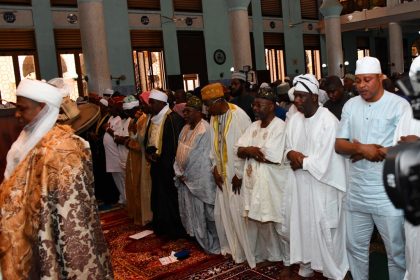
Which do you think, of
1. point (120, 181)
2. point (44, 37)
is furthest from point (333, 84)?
point (44, 37)

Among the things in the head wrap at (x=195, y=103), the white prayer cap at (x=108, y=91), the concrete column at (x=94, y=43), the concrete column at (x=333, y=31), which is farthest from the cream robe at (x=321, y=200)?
the concrete column at (x=333, y=31)

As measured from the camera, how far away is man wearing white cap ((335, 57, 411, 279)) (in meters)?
2.83

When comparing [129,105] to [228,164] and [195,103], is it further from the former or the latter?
[228,164]

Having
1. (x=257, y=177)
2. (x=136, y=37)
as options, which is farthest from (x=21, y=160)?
(x=136, y=37)

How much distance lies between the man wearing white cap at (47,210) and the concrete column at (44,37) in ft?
35.5

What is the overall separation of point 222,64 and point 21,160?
14.5m

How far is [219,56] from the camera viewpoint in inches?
642

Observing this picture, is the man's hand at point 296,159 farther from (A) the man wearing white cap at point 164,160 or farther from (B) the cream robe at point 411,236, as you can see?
(A) the man wearing white cap at point 164,160

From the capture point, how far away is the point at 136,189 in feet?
19.0

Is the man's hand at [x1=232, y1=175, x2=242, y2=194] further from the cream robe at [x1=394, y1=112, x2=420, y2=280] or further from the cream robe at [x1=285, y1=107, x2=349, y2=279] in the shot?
the cream robe at [x1=394, y1=112, x2=420, y2=280]

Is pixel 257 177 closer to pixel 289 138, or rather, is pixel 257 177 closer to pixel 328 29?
pixel 289 138

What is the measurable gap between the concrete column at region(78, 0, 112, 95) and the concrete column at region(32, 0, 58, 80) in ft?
9.58

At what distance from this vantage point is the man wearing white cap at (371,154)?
2826 millimetres

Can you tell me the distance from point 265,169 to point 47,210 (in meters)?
2.05
